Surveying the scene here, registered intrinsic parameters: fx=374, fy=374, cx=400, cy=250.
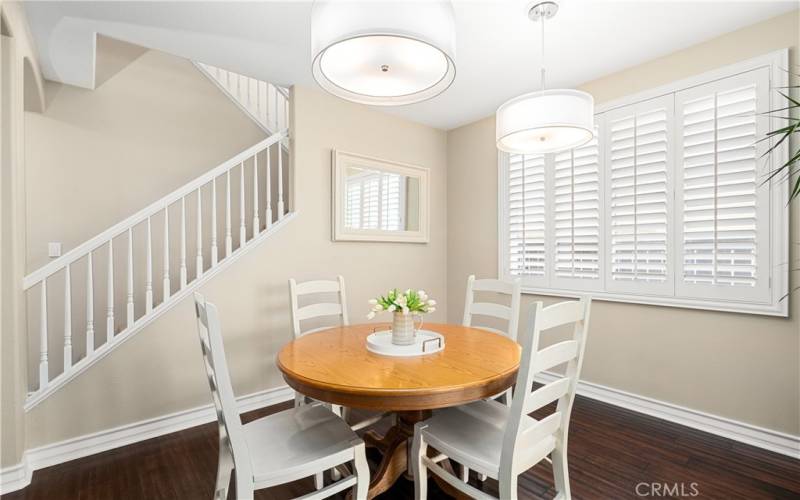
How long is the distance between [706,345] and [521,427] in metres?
2.04

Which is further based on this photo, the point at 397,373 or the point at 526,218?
the point at 526,218

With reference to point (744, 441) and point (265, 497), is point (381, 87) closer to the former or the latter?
point (265, 497)

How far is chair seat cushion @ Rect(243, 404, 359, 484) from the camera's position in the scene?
4.41 ft

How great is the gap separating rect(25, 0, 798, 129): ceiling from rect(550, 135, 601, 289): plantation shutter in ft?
2.24

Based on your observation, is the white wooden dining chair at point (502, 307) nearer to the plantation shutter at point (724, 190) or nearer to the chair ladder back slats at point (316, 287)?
the chair ladder back slats at point (316, 287)

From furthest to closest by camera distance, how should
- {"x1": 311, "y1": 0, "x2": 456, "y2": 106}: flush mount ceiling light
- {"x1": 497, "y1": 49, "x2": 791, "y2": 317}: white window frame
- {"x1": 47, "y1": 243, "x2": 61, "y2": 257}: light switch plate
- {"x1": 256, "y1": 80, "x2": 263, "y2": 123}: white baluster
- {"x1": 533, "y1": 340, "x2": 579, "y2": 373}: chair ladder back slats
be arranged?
{"x1": 256, "y1": 80, "x2": 263, "y2": 123}: white baluster → {"x1": 47, "y1": 243, "x2": 61, "y2": 257}: light switch plate → {"x1": 497, "y1": 49, "x2": 791, "y2": 317}: white window frame → {"x1": 533, "y1": 340, "x2": 579, "y2": 373}: chair ladder back slats → {"x1": 311, "y1": 0, "x2": 456, "y2": 106}: flush mount ceiling light

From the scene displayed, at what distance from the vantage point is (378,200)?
12.0 feet

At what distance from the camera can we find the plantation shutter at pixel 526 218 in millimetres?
3408

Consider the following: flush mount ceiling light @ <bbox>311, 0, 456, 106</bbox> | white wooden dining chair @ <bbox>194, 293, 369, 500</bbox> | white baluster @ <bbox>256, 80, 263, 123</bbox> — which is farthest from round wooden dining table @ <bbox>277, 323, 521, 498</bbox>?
white baluster @ <bbox>256, 80, 263, 123</bbox>

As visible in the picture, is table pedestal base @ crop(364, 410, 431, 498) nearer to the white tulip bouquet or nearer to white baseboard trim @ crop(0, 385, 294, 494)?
the white tulip bouquet

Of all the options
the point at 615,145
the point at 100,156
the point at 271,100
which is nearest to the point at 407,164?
the point at 271,100

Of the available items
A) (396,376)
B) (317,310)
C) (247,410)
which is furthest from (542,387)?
(247,410)

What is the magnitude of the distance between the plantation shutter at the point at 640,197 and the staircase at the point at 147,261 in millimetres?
2622

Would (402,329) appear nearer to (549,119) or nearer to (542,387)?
(542,387)
